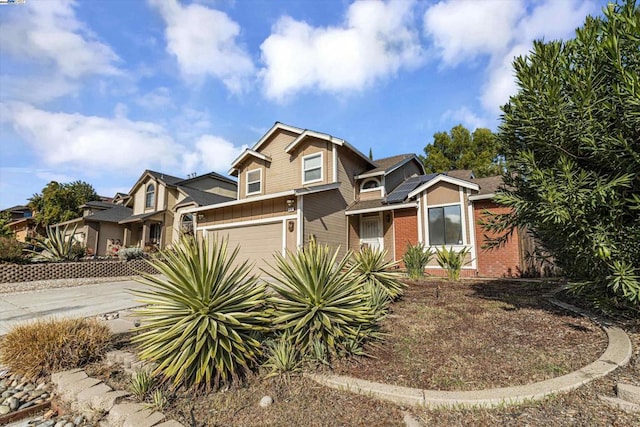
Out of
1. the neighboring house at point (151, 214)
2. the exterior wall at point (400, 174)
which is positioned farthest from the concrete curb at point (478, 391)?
the neighboring house at point (151, 214)

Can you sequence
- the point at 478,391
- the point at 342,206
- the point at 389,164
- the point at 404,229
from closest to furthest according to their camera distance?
the point at 478,391, the point at 404,229, the point at 342,206, the point at 389,164

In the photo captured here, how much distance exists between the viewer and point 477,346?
4.06m

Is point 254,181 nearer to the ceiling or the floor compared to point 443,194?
nearer to the ceiling

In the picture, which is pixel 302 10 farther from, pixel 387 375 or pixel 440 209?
pixel 387 375

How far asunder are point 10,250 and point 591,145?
18.0 meters

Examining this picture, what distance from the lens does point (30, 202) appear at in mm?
33781

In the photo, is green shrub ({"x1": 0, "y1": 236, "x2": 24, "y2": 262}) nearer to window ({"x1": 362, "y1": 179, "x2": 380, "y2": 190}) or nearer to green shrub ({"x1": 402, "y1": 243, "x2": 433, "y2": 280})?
green shrub ({"x1": 402, "y1": 243, "x2": 433, "y2": 280})

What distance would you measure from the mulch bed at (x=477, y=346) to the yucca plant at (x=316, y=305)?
37 centimetres

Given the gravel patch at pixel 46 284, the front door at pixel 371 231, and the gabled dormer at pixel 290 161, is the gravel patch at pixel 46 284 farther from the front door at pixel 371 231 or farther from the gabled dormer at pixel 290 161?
the front door at pixel 371 231

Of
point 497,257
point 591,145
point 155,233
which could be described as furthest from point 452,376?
point 155,233

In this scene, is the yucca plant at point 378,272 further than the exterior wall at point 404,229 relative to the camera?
No

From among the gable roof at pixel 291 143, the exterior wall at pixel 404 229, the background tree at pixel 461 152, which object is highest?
the background tree at pixel 461 152

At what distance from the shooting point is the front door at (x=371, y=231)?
588 inches

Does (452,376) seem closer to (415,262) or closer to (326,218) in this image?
(415,262)
